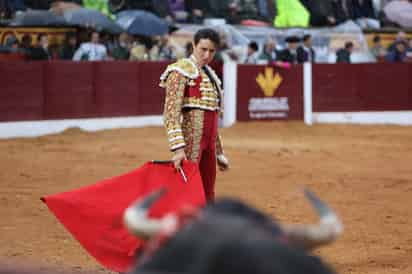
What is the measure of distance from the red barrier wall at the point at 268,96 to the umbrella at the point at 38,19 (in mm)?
2893

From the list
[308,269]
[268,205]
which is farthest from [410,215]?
[308,269]

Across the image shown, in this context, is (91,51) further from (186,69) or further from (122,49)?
(186,69)

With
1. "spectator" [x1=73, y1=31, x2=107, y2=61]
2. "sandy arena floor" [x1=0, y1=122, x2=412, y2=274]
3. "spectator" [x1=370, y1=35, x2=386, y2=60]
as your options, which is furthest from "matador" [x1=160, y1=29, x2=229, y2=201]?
"spectator" [x1=370, y1=35, x2=386, y2=60]

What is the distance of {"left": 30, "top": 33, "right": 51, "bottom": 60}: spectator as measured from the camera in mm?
14945

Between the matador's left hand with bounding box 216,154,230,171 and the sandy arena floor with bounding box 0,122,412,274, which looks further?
the sandy arena floor with bounding box 0,122,412,274

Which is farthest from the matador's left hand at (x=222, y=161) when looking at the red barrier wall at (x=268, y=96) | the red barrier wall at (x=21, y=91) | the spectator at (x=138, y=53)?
the red barrier wall at (x=268, y=96)

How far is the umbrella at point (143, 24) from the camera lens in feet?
55.6

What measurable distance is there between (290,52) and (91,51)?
356 centimetres

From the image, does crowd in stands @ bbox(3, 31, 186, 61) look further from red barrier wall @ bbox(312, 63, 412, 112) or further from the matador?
the matador

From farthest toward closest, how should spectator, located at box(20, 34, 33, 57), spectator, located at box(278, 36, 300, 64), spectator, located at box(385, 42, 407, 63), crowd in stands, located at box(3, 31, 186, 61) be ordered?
1. spectator, located at box(385, 42, 407, 63)
2. spectator, located at box(278, 36, 300, 64)
3. crowd in stands, located at box(3, 31, 186, 61)
4. spectator, located at box(20, 34, 33, 57)

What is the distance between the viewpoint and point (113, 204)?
5.47 meters

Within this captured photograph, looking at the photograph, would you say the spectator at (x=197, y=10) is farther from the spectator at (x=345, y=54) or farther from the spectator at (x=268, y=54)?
the spectator at (x=345, y=54)

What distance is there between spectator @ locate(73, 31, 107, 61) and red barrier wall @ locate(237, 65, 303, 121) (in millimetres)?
2296

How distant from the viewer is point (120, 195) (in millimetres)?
5473
